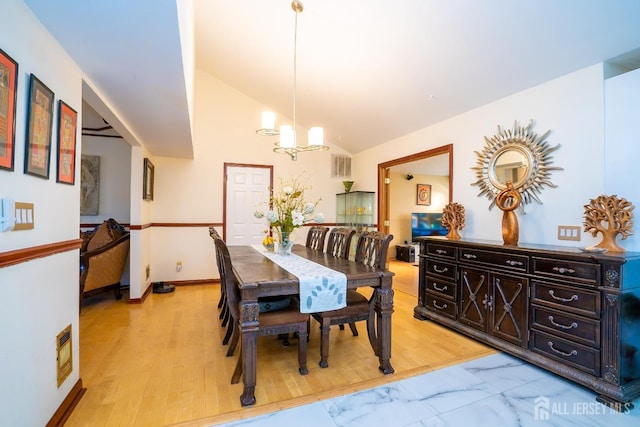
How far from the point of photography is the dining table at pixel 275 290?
1.89 metres

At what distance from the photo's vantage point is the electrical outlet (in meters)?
2.48

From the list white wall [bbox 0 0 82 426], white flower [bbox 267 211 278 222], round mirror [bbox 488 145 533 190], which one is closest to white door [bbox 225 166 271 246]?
white flower [bbox 267 211 278 222]

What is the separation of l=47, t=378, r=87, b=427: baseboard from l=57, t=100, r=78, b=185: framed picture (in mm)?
1299

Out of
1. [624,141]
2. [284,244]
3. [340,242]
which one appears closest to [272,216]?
[284,244]

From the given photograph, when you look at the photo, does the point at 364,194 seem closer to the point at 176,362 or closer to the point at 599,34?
the point at 599,34

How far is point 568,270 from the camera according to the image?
2.14m

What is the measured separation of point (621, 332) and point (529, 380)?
664 millimetres

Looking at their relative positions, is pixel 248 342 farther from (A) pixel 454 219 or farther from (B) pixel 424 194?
(B) pixel 424 194

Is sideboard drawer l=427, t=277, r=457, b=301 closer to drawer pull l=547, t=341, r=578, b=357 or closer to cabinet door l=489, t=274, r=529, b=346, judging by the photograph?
cabinet door l=489, t=274, r=529, b=346

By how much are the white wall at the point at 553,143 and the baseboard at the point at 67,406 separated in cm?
370

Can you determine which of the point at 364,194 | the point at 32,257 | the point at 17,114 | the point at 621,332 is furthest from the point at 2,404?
the point at 364,194

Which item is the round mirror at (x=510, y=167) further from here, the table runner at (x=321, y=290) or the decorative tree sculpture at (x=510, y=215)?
the table runner at (x=321, y=290)

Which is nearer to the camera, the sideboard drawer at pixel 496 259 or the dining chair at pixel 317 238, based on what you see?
the sideboard drawer at pixel 496 259

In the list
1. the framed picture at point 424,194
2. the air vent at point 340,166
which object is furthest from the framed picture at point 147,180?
the framed picture at point 424,194
